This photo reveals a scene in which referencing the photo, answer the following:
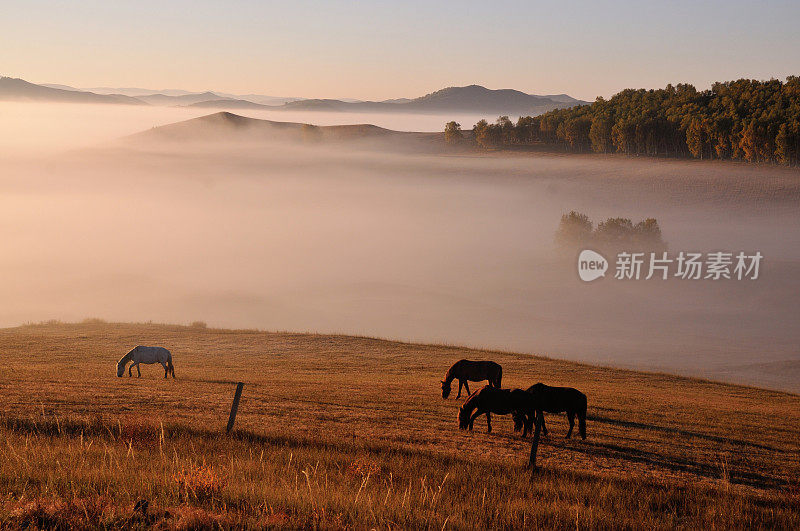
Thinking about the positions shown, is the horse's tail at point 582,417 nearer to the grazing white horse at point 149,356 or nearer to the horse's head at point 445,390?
the horse's head at point 445,390

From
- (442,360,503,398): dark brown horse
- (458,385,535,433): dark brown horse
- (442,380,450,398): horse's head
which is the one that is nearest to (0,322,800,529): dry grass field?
(458,385,535,433): dark brown horse

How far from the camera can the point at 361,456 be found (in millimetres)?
16281

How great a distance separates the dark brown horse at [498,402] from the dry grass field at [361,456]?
70 cm

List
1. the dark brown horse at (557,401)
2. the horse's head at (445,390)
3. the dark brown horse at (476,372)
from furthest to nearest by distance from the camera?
the horse's head at (445,390) < the dark brown horse at (476,372) < the dark brown horse at (557,401)

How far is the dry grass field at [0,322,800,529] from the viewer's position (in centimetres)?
1005

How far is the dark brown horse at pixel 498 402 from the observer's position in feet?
71.8

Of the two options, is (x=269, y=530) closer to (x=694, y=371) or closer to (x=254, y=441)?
(x=254, y=441)

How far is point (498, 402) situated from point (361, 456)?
7202mm

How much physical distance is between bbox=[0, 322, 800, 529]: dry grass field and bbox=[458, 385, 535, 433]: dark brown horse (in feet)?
2.29

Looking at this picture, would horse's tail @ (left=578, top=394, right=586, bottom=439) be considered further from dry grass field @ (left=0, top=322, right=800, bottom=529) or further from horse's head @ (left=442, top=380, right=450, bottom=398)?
horse's head @ (left=442, top=380, right=450, bottom=398)

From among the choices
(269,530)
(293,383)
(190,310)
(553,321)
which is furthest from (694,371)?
(190,310)

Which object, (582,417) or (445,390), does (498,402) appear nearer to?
(582,417)

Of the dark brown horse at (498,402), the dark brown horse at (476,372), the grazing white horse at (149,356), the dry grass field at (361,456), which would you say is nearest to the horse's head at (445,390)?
the dark brown horse at (476,372)

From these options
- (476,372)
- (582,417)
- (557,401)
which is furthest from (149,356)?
(582,417)
